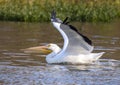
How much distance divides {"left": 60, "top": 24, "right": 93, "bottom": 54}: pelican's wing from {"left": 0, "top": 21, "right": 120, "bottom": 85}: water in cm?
41

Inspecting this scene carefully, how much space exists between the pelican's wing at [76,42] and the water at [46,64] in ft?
1.35

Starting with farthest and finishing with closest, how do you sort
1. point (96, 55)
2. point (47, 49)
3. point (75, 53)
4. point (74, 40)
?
point (47, 49) → point (75, 53) → point (96, 55) → point (74, 40)

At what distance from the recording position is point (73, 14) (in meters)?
27.5

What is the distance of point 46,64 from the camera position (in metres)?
14.3

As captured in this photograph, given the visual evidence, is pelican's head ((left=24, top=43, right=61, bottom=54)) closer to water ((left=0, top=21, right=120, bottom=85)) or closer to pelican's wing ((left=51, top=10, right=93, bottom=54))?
water ((left=0, top=21, right=120, bottom=85))

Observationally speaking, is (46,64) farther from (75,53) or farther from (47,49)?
(47,49)

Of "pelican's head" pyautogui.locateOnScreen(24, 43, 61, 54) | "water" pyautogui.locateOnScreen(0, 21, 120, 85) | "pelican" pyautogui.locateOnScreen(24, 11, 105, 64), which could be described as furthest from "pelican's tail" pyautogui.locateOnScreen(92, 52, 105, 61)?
"pelican's head" pyautogui.locateOnScreen(24, 43, 61, 54)

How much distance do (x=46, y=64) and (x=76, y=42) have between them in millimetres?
808

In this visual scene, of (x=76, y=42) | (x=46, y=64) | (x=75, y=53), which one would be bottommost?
(x=46, y=64)

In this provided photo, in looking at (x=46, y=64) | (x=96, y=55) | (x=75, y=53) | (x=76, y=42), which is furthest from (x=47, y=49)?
(x=96, y=55)

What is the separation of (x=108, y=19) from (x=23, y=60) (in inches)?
489

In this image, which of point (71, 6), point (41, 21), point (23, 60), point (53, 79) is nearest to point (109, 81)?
point (53, 79)

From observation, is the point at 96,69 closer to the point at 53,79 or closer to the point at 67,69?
the point at 67,69

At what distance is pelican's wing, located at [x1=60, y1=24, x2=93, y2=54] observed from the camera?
1359cm
